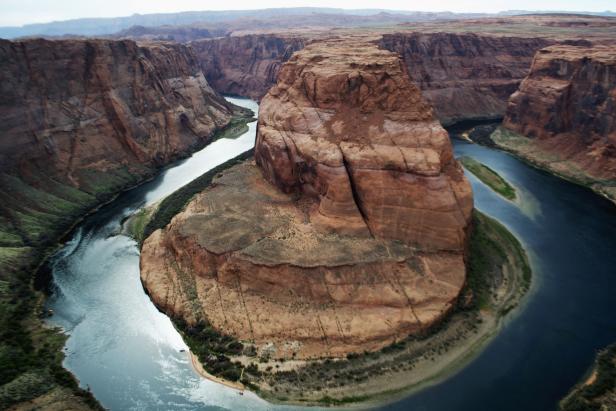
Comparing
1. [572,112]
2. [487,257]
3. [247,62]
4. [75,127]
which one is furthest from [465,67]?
[75,127]

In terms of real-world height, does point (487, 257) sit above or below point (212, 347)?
above

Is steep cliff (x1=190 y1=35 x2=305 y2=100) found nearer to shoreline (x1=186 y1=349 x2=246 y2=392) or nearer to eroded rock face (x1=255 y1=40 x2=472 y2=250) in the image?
eroded rock face (x1=255 y1=40 x2=472 y2=250)

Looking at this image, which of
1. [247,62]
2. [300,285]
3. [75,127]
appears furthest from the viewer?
[247,62]

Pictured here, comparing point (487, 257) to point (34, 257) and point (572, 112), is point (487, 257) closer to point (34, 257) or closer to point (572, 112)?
point (572, 112)

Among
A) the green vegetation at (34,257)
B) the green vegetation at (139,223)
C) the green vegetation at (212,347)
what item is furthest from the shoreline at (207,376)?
the green vegetation at (139,223)

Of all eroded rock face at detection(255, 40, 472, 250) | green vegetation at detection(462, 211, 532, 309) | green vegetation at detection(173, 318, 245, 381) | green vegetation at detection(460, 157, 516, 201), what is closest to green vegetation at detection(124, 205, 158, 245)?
eroded rock face at detection(255, 40, 472, 250)

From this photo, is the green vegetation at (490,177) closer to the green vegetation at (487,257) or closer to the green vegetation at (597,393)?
the green vegetation at (487,257)
